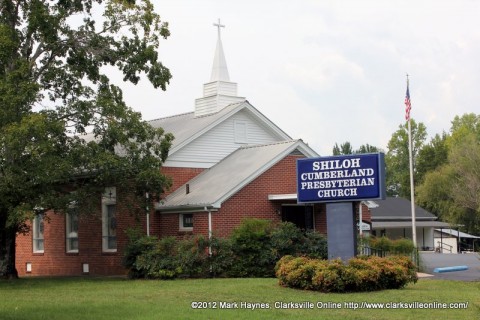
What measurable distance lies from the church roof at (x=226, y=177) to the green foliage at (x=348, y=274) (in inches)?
302

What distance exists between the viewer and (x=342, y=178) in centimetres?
2266

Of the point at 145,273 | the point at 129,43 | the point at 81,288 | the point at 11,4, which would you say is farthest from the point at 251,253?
the point at 11,4

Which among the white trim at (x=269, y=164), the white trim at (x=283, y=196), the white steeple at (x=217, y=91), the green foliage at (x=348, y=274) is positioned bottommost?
the green foliage at (x=348, y=274)

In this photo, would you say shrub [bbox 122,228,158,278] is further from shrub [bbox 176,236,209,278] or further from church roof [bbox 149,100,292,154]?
church roof [bbox 149,100,292,154]

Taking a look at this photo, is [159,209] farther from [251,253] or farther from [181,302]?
[181,302]

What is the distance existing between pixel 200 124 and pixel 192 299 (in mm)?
15600

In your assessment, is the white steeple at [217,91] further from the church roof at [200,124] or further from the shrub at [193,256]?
the shrub at [193,256]

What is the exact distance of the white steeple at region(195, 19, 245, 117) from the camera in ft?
116

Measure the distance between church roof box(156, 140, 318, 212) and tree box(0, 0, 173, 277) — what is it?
2.23 meters

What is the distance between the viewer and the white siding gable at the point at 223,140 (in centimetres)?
3225

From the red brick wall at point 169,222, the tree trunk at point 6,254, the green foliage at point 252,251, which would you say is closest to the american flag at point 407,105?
the red brick wall at point 169,222

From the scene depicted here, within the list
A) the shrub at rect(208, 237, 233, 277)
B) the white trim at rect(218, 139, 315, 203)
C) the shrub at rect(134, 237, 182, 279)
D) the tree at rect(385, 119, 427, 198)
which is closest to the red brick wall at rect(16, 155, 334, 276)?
the white trim at rect(218, 139, 315, 203)

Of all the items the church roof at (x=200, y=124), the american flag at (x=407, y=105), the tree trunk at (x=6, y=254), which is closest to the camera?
the tree trunk at (x=6, y=254)

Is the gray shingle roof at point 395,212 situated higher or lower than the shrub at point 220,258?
higher
